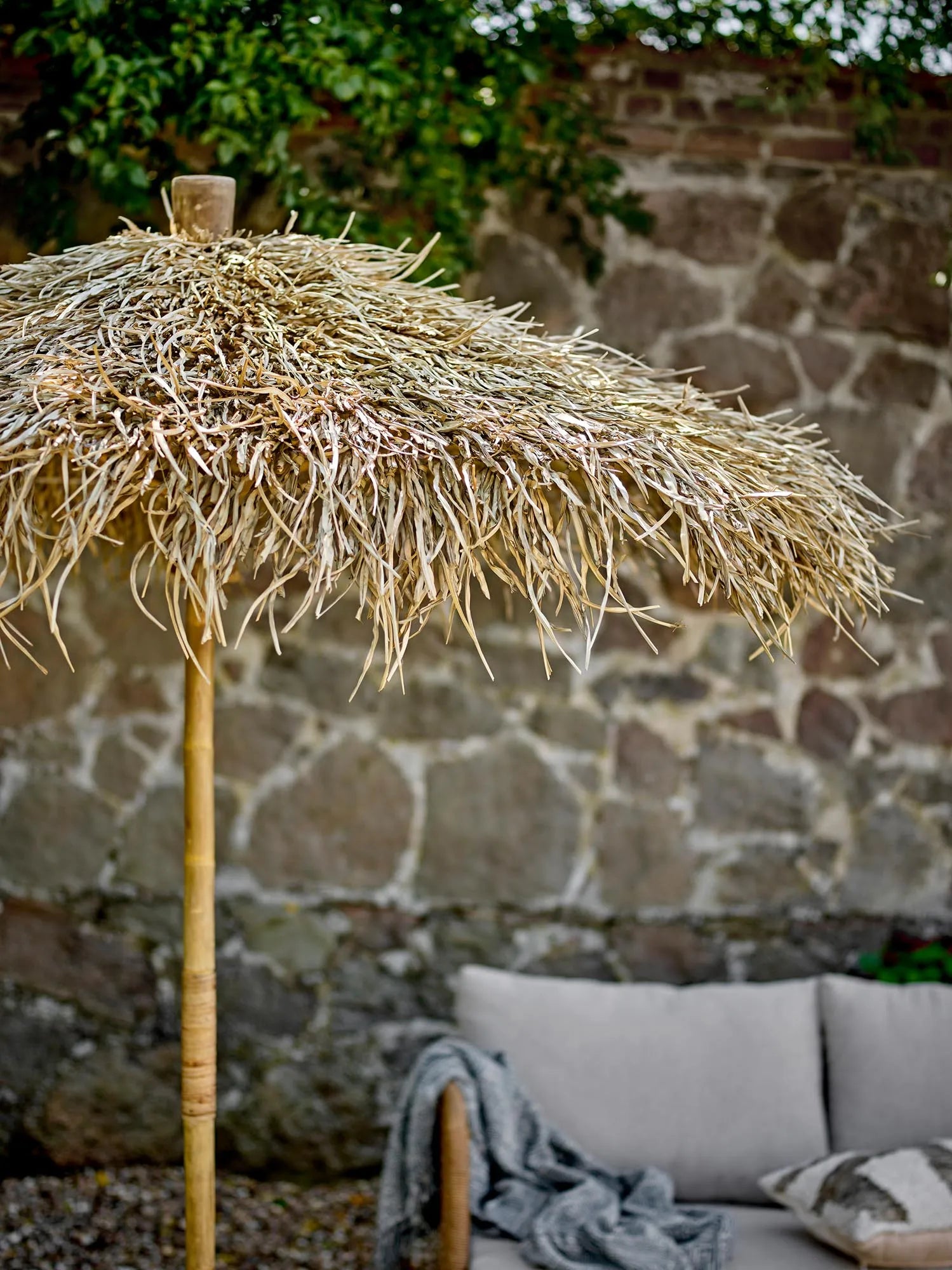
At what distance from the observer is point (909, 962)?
322cm

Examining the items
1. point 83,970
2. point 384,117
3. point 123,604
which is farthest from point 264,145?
point 83,970

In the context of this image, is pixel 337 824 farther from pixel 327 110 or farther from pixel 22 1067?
pixel 327 110

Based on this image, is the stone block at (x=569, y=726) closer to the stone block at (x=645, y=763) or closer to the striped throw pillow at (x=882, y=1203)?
the stone block at (x=645, y=763)

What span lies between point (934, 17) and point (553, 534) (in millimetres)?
2397

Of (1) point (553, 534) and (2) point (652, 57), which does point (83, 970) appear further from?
(2) point (652, 57)

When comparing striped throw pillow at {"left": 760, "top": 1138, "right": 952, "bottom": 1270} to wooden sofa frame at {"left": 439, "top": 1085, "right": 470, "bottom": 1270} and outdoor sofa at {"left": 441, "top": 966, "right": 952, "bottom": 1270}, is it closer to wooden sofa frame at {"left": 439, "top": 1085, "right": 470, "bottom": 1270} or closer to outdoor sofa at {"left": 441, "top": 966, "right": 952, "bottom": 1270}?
outdoor sofa at {"left": 441, "top": 966, "right": 952, "bottom": 1270}

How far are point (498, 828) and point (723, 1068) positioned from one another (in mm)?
885

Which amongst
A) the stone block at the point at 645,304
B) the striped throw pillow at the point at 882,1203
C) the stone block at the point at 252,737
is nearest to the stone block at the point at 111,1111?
the stone block at the point at 252,737

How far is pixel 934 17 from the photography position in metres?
3.25

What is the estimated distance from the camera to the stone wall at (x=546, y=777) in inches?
→ 126

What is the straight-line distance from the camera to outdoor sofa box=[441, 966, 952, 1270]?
2553 millimetres

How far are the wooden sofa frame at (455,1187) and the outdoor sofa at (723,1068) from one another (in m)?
0.31

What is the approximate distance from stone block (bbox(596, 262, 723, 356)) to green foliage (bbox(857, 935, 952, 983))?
67.1 inches

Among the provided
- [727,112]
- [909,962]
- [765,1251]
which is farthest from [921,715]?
[727,112]
